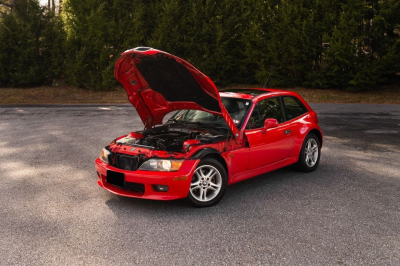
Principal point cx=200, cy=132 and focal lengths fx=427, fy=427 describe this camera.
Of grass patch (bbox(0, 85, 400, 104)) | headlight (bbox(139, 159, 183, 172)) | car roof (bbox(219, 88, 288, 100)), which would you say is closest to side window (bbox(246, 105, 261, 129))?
car roof (bbox(219, 88, 288, 100))

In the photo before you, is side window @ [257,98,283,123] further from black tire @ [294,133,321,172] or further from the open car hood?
the open car hood

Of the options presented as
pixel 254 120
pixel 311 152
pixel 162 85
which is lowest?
pixel 311 152

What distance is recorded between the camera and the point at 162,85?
19.8 feet

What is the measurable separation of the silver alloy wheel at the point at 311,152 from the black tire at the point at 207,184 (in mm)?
2087

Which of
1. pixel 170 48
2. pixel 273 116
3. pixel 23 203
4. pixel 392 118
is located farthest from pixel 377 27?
pixel 23 203

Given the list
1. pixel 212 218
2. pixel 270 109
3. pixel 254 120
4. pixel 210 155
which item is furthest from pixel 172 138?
pixel 270 109

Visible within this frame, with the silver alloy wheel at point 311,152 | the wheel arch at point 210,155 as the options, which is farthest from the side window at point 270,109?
the wheel arch at point 210,155

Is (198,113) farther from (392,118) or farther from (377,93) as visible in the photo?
(377,93)

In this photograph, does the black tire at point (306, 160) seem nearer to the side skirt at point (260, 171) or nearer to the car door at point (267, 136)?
the side skirt at point (260, 171)

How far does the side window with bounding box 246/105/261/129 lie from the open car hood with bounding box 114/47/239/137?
0.39 metres

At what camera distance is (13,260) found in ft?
12.7

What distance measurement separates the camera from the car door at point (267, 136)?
592 cm

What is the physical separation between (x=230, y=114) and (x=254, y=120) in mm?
353

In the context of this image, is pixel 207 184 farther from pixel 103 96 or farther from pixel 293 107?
pixel 103 96
